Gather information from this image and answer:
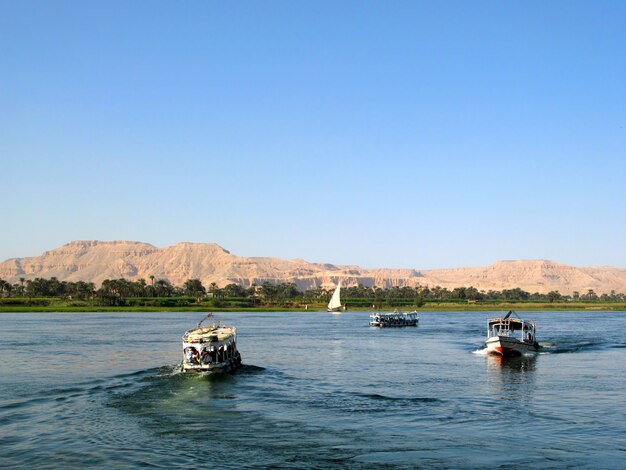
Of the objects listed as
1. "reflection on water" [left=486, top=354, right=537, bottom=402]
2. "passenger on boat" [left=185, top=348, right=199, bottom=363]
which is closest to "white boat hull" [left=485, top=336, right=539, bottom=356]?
"reflection on water" [left=486, top=354, right=537, bottom=402]

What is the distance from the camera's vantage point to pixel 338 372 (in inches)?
2717

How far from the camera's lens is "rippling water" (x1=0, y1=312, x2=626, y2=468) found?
35.6m

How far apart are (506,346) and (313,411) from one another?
45140 mm

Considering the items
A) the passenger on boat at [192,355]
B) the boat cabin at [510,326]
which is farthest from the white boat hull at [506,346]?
the passenger on boat at [192,355]

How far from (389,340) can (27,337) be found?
59.7 m

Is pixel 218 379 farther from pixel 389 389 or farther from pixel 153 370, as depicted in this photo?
pixel 389 389

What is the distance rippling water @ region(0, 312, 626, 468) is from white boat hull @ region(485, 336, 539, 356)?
189cm

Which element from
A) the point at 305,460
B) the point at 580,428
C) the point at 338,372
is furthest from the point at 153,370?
the point at 580,428

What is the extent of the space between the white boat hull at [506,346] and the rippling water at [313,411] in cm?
189

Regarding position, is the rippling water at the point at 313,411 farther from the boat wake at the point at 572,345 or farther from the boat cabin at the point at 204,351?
the boat wake at the point at 572,345

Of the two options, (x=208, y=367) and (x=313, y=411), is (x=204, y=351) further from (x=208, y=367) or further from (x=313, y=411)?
(x=313, y=411)

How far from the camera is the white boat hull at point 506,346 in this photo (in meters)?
85.1

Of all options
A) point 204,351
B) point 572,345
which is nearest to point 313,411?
point 204,351

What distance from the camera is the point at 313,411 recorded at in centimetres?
4725
